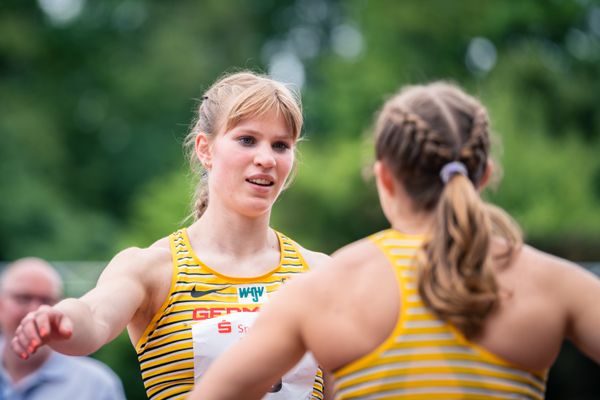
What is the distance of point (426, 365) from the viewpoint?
8.67ft

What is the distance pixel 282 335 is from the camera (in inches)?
106

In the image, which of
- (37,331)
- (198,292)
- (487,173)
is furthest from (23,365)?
(487,173)

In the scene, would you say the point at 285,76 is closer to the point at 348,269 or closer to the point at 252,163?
the point at 252,163

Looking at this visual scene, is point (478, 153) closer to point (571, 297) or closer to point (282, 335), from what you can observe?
point (571, 297)

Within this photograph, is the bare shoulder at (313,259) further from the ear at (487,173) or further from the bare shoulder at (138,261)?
the ear at (487,173)

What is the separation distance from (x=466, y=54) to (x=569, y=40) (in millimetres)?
2560

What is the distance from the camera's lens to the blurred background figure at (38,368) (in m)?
6.63

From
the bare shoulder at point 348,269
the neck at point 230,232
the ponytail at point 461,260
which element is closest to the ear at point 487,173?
the ponytail at point 461,260

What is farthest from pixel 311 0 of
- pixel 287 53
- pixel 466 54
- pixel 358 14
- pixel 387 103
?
pixel 387 103

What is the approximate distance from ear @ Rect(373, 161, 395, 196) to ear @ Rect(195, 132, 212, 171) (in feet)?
4.72

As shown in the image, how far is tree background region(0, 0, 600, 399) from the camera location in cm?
2067

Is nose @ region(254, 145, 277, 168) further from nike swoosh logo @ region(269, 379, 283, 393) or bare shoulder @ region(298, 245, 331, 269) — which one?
nike swoosh logo @ region(269, 379, 283, 393)

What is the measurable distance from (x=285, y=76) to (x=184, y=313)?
15.0 metres

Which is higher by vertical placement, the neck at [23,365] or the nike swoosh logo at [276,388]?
the neck at [23,365]
